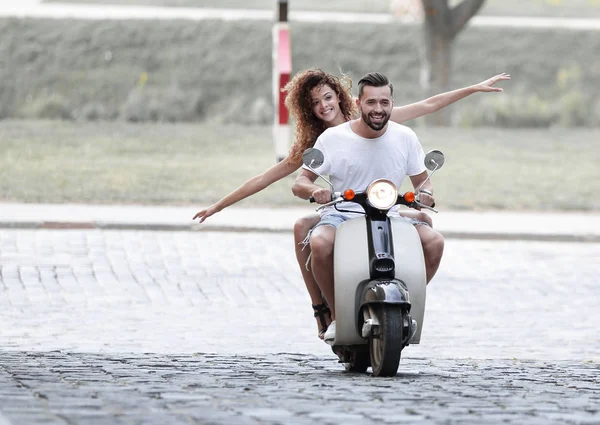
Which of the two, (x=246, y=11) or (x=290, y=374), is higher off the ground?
(x=246, y=11)

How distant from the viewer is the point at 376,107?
282 inches

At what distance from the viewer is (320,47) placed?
3409 cm

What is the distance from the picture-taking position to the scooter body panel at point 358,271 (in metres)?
7.05

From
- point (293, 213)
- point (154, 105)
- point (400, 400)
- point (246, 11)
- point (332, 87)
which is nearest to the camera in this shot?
point (400, 400)

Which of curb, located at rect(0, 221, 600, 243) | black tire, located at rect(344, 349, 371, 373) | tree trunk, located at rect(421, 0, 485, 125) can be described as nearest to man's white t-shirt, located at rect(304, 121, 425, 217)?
black tire, located at rect(344, 349, 371, 373)

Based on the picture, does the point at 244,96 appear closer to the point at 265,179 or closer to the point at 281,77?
the point at 281,77

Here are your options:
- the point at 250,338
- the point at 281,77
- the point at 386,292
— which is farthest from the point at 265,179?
the point at 281,77

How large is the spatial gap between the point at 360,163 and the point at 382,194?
1.28 ft

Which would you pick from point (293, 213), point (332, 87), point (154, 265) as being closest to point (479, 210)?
point (293, 213)

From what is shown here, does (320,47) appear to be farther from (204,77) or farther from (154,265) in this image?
(154,265)

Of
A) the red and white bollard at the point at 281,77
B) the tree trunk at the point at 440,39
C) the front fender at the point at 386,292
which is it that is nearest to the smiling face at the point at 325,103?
the front fender at the point at 386,292

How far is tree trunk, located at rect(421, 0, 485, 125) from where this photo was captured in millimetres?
28000

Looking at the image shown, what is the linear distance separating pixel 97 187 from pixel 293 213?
2.84 metres

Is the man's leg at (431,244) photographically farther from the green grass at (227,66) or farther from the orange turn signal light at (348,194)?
the green grass at (227,66)
